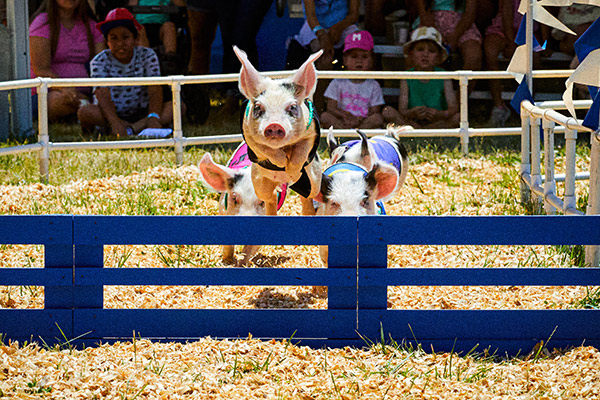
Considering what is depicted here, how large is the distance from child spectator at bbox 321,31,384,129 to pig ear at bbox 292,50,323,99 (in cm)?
553

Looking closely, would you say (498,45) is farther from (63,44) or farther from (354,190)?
(354,190)

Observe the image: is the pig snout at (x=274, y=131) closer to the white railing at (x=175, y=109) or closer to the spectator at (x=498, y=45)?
the white railing at (x=175, y=109)

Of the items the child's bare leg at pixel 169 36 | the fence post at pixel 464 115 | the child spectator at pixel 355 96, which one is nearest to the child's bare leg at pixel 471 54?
the child spectator at pixel 355 96

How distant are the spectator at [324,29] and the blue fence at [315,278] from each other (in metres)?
6.21

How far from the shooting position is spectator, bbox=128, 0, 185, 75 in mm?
11312

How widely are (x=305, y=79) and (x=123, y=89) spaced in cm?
663

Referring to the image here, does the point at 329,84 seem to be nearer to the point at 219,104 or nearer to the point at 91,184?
the point at 219,104

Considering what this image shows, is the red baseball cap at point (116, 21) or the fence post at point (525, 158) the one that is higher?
the red baseball cap at point (116, 21)

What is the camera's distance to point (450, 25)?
34.9 ft

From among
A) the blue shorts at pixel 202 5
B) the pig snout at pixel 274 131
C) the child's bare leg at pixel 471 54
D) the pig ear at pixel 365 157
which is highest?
the blue shorts at pixel 202 5

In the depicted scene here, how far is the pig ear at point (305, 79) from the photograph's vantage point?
4.40m

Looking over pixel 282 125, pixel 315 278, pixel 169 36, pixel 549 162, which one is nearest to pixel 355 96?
pixel 169 36

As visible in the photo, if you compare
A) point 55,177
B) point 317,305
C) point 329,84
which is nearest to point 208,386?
point 317,305

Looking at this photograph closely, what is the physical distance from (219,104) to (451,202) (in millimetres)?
5404
